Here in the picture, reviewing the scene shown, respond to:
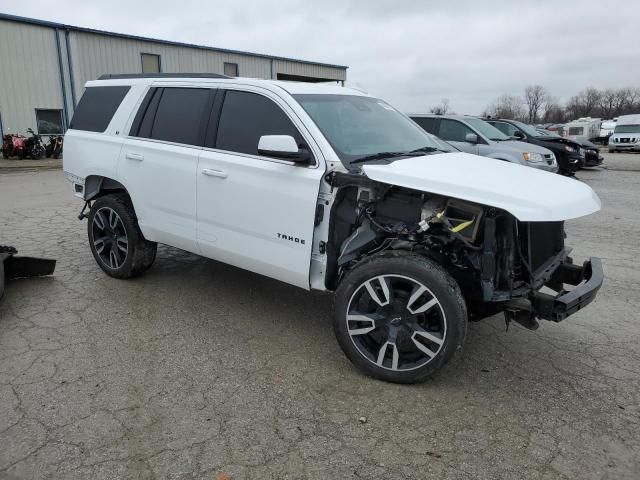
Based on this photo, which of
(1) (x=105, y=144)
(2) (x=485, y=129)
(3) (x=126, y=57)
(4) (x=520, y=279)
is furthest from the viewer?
(3) (x=126, y=57)

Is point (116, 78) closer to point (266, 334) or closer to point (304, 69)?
point (266, 334)

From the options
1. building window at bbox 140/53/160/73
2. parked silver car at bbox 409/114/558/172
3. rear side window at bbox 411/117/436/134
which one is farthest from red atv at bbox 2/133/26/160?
rear side window at bbox 411/117/436/134

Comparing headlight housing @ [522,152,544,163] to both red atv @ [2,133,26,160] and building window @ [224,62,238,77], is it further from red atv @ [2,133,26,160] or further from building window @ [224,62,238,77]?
building window @ [224,62,238,77]

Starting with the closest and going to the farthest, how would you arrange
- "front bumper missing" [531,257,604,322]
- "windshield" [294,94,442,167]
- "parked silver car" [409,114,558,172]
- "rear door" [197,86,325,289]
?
"front bumper missing" [531,257,604,322] < "rear door" [197,86,325,289] < "windshield" [294,94,442,167] < "parked silver car" [409,114,558,172]

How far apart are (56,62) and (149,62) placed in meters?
4.14

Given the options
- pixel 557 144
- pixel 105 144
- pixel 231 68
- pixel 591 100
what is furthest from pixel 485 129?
pixel 591 100

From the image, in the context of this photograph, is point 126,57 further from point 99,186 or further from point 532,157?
point 99,186

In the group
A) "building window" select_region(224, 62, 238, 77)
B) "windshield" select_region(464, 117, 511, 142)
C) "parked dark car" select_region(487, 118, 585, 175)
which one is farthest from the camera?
Answer: "building window" select_region(224, 62, 238, 77)

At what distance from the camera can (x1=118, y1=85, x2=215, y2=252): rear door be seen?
4.43m

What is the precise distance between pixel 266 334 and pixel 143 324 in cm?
105

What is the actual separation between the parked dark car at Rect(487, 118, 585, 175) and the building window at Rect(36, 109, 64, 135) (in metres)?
16.9

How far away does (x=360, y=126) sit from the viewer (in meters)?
4.23

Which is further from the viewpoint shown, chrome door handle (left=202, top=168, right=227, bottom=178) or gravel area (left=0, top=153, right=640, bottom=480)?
chrome door handle (left=202, top=168, right=227, bottom=178)

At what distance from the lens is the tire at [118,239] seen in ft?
16.5
